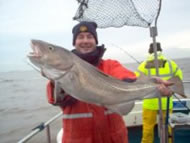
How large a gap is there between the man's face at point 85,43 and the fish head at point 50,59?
22.5 inches

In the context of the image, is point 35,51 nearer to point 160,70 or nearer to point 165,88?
point 165,88

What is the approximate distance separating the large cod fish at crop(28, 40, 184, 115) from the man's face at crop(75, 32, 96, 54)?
516 mm

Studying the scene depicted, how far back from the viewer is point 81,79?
2.54 metres

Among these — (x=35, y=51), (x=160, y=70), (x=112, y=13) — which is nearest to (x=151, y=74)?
(x=160, y=70)

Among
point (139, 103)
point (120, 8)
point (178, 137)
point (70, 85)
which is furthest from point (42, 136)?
point (70, 85)

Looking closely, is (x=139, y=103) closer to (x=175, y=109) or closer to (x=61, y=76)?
(x=175, y=109)

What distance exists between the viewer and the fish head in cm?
240

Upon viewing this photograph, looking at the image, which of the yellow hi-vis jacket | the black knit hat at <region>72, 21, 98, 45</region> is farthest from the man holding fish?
the yellow hi-vis jacket

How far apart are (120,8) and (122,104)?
1.92 m

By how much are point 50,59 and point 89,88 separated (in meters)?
0.52

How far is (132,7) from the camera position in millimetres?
4043

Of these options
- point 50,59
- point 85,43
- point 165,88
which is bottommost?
point 165,88

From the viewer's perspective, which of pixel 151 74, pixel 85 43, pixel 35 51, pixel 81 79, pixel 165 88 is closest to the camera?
pixel 35 51

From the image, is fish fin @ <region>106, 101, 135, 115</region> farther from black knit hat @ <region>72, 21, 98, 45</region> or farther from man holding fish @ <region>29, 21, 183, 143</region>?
black knit hat @ <region>72, 21, 98, 45</region>
